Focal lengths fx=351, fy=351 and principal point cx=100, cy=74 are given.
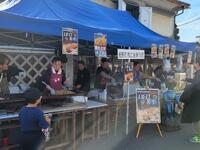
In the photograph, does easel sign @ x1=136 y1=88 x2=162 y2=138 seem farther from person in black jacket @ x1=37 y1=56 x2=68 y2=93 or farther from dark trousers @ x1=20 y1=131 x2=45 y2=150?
dark trousers @ x1=20 y1=131 x2=45 y2=150

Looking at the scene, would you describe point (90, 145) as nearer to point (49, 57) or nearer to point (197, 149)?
point (197, 149)

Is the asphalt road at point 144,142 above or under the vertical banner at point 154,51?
under

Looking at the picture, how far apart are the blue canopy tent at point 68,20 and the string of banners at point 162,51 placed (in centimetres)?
13

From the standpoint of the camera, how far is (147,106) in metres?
7.85

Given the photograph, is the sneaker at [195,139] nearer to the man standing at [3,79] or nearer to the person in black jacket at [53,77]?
the person in black jacket at [53,77]

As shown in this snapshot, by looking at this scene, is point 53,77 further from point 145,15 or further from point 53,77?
point 145,15

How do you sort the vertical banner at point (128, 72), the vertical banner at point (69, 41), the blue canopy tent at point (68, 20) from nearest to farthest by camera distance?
the blue canopy tent at point (68, 20) → the vertical banner at point (69, 41) → the vertical banner at point (128, 72)

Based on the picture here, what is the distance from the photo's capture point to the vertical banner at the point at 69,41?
228 inches

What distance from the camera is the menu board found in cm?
780

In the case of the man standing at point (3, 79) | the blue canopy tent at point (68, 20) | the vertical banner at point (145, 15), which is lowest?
the man standing at point (3, 79)

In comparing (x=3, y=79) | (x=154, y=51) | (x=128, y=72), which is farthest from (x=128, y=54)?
(x=3, y=79)

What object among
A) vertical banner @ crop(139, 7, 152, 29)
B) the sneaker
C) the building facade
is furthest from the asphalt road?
vertical banner @ crop(139, 7, 152, 29)

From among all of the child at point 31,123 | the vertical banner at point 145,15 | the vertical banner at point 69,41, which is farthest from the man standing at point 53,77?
the vertical banner at point 145,15

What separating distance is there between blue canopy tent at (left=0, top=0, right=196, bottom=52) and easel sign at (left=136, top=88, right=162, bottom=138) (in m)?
1.15
